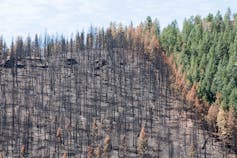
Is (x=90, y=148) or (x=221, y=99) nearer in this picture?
(x=90, y=148)

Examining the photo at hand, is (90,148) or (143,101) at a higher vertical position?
(143,101)

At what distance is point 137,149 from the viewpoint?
166 m

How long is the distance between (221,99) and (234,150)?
969 inches

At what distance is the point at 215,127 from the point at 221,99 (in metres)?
13.5

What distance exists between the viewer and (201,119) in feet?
603

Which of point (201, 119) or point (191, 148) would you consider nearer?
point (191, 148)

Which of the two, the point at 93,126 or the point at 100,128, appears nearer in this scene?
the point at 93,126

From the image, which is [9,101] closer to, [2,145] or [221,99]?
[2,145]

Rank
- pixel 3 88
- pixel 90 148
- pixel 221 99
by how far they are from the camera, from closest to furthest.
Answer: pixel 90 148, pixel 221 99, pixel 3 88

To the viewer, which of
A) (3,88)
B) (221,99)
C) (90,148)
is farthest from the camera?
(3,88)

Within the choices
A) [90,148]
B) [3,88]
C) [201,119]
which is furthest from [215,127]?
[3,88]

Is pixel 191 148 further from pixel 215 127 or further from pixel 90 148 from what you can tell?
pixel 90 148

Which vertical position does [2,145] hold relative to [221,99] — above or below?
below

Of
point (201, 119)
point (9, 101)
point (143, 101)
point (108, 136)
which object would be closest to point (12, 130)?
point (9, 101)
